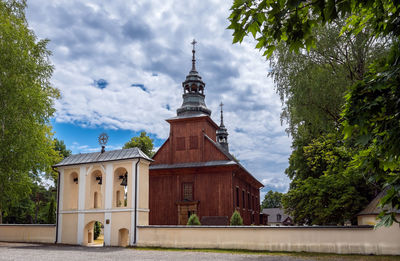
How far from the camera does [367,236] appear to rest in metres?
16.6

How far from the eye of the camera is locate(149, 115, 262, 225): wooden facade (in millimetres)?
28625

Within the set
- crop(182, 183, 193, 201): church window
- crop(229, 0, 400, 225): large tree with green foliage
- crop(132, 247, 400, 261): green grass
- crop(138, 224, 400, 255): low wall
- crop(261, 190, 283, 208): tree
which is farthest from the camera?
crop(261, 190, 283, 208): tree

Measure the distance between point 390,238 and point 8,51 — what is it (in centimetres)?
2176

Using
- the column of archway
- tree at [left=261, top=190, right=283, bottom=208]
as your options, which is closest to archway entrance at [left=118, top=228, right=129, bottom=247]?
the column of archway

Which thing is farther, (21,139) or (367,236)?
(21,139)

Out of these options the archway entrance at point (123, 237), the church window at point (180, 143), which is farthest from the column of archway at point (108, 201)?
the church window at point (180, 143)

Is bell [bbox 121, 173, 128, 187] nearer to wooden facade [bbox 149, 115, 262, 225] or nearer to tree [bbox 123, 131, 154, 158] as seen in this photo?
wooden facade [bbox 149, 115, 262, 225]

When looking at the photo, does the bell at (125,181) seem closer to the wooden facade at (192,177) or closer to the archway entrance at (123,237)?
the archway entrance at (123,237)

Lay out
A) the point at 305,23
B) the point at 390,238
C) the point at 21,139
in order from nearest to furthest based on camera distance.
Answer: the point at 305,23 < the point at 390,238 < the point at 21,139

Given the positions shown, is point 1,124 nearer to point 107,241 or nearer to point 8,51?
point 8,51

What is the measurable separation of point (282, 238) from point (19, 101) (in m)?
16.0

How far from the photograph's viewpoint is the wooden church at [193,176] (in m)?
28.5

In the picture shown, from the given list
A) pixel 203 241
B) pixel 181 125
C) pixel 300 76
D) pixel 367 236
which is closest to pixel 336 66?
pixel 300 76

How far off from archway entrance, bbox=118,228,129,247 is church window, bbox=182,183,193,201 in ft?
29.6
